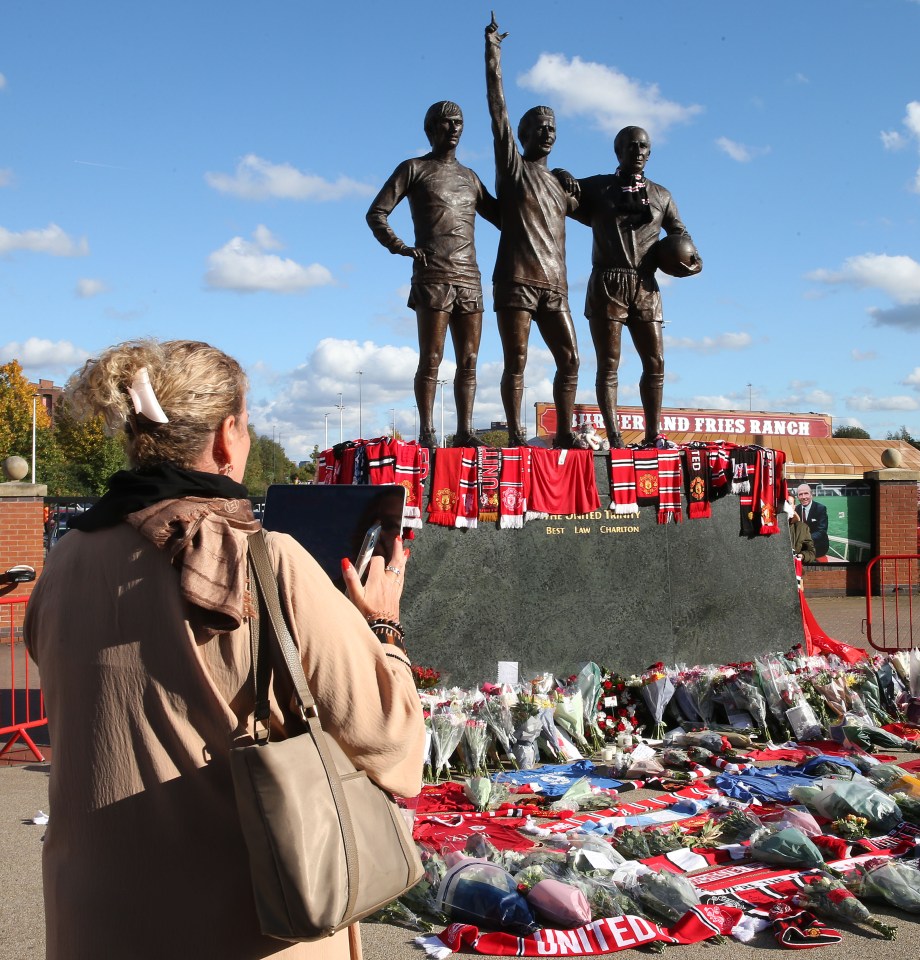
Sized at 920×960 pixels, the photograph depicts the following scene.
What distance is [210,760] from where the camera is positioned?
4.78 feet

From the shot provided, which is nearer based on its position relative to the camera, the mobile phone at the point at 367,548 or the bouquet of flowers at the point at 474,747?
the mobile phone at the point at 367,548

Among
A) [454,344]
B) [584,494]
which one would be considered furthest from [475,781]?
[454,344]

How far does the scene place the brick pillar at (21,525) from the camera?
10.6m

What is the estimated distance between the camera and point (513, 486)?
6816 millimetres

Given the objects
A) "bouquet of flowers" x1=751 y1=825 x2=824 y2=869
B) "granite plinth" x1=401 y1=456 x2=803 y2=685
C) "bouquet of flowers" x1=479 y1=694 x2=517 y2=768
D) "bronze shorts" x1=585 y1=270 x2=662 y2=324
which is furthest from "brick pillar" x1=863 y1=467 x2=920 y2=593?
"bouquet of flowers" x1=751 y1=825 x2=824 y2=869

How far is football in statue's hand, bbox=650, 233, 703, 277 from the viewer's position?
764cm

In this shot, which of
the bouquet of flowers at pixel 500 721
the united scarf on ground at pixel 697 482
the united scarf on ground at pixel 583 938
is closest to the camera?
the united scarf on ground at pixel 583 938

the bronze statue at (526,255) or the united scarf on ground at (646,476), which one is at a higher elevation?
the bronze statue at (526,255)

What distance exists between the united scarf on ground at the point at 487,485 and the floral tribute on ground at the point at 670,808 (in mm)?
1094

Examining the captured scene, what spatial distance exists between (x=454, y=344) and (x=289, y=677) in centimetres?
593

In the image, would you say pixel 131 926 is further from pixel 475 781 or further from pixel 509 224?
pixel 509 224

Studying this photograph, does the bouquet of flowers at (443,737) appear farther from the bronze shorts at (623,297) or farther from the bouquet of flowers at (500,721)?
the bronze shorts at (623,297)

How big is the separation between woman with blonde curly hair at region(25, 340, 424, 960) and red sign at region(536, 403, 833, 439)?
2441 centimetres

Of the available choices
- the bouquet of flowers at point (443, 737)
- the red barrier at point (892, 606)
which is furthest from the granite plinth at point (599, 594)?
the red barrier at point (892, 606)
